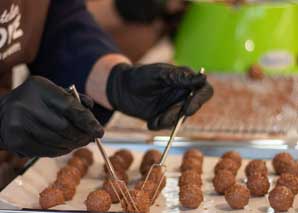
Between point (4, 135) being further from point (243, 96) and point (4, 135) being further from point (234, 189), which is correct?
point (243, 96)

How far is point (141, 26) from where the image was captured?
113 inches

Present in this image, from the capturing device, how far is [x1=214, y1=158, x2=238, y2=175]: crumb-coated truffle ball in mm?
1393

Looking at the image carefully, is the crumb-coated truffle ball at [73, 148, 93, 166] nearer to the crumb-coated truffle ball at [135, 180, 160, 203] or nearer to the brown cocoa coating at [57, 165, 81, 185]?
the brown cocoa coating at [57, 165, 81, 185]

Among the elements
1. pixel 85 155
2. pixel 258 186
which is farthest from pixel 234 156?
pixel 85 155

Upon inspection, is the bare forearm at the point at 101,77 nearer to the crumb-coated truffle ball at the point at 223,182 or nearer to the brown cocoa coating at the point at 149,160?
the brown cocoa coating at the point at 149,160

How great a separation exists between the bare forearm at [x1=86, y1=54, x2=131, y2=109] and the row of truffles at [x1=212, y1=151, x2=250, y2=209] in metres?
0.31

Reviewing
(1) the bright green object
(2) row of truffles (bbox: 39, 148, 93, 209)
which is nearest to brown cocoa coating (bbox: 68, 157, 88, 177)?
(2) row of truffles (bbox: 39, 148, 93, 209)

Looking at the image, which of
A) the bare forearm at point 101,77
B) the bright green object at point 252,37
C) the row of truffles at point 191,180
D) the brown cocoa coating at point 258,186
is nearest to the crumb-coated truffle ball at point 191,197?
the row of truffles at point 191,180

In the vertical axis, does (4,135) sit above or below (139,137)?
above

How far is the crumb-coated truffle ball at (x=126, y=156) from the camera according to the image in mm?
1459

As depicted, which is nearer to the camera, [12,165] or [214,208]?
[214,208]

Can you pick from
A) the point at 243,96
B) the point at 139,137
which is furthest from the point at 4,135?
the point at 243,96

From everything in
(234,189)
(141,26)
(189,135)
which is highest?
(234,189)

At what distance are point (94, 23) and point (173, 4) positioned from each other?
110 centimetres
